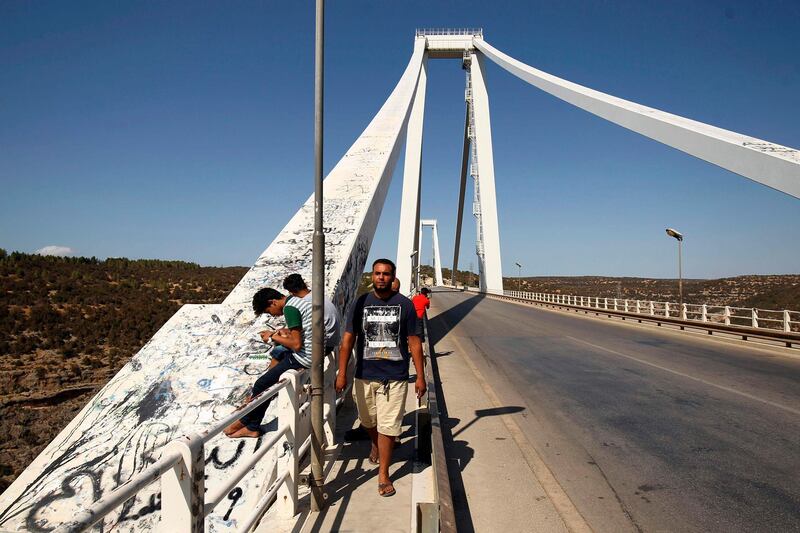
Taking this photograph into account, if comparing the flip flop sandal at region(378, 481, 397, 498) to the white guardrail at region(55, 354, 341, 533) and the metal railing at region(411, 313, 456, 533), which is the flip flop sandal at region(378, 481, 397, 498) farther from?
the white guardrail at region(55, 354, 341, 533)

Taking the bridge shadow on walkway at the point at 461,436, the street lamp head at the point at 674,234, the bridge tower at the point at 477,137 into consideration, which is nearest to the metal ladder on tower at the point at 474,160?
the bridge tower at the point at 477,137

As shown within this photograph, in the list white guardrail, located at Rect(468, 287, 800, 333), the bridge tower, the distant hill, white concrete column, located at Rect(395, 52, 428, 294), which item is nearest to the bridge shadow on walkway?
the distant hill

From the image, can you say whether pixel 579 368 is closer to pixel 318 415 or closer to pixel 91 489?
pixel 318 415

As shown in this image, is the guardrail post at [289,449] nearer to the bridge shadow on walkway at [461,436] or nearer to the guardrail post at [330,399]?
the guardrail post at [330,399]

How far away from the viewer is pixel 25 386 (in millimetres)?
14250

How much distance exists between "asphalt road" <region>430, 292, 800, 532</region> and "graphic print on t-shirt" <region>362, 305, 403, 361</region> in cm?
184

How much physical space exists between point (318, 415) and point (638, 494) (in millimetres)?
2617

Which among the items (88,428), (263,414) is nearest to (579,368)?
(263,414)

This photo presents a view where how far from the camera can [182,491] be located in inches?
83.8

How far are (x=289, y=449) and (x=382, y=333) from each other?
1.15 metres

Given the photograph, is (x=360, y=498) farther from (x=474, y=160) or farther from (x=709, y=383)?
(x=474, y=160)

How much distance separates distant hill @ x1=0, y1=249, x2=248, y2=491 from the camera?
11.9 metres

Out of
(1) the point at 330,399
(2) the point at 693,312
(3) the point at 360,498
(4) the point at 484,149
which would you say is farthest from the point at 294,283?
(4) the point at 484,149

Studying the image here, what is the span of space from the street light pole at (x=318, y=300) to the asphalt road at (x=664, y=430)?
6.43ft
